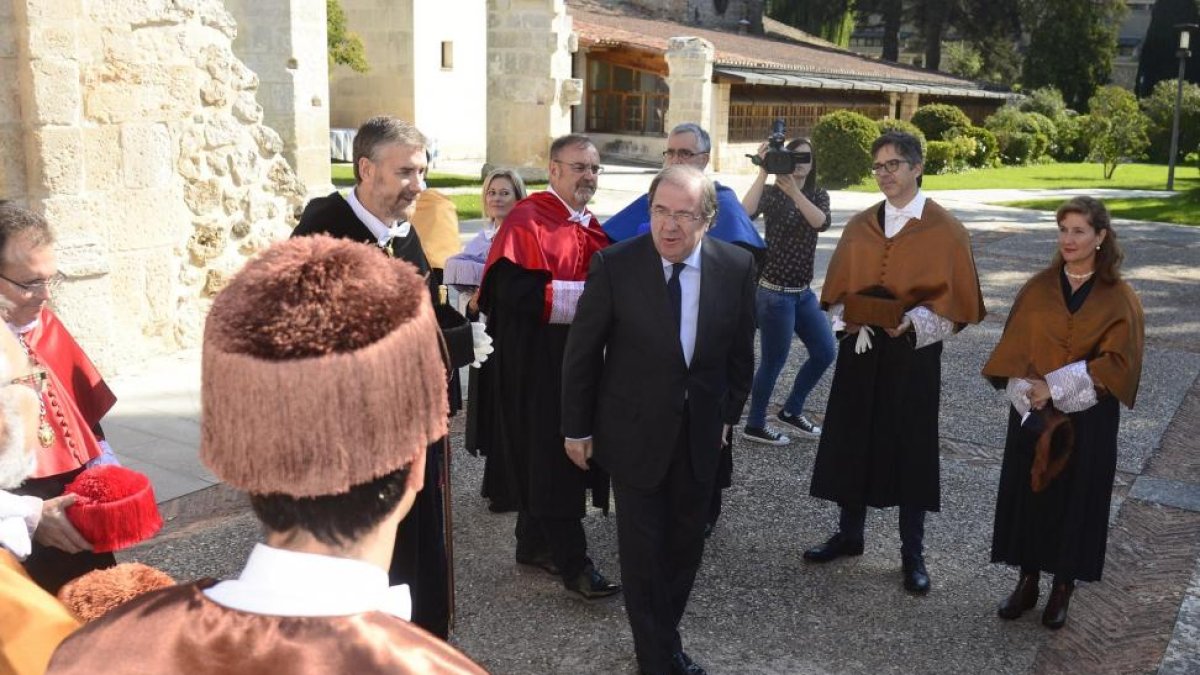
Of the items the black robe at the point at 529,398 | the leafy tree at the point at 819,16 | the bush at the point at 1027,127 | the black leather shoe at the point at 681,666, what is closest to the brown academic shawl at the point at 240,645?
the black leather shoe at the point at 681,666

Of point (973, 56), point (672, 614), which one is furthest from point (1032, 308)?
point (973, 56)

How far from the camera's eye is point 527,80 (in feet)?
69.8

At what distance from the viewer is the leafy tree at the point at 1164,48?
49.3m

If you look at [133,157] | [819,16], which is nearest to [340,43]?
[133,157]

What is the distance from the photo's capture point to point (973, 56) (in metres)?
51.8

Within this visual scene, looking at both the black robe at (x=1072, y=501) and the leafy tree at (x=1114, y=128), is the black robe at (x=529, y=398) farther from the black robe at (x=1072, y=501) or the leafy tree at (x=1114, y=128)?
the leafy tree at (x=1114, y=128)

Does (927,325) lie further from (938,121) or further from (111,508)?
(938,121)

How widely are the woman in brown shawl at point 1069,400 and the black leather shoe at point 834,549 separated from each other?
78 cm

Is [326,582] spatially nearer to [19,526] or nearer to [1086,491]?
[19,526]

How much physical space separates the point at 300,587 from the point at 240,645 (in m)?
0.11

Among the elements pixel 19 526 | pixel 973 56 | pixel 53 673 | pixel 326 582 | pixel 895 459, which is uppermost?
pixel 973 56

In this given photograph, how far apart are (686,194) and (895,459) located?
72.4 inches

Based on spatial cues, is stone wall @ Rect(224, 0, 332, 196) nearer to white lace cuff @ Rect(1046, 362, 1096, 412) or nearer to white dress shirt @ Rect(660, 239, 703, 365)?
white dress shirt @ Rect(660, 239, 703, 365)

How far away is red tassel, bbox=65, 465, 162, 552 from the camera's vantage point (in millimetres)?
2893
